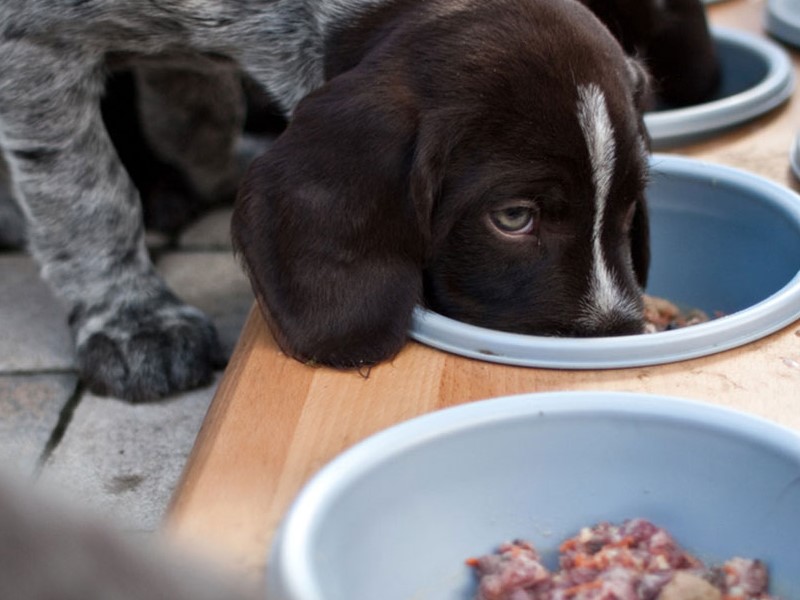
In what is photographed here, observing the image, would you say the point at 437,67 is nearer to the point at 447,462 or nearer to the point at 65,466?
the point at 447,462

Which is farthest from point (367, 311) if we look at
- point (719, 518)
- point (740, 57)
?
point (740, 57)

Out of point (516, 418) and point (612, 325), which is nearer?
point (516, 418)

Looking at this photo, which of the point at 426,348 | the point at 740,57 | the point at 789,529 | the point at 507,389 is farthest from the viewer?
the point at 740,57

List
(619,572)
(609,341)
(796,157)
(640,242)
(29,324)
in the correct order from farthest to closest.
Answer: (29,324) → (796,157) → (640,242) → (609,341) → (619,572)

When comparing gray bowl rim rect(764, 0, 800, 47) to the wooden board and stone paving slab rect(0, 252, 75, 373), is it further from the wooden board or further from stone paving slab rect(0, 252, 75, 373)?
stone paving slab rect(0, 252, 75, 373)

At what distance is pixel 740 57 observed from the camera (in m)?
3.79

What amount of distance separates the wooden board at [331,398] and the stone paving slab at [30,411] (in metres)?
0.62

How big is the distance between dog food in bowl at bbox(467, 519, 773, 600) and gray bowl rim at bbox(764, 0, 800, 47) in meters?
2.65

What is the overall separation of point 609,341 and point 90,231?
1368mm

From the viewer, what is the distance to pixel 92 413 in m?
2.82

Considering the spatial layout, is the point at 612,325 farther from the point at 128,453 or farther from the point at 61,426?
the point at 61,426

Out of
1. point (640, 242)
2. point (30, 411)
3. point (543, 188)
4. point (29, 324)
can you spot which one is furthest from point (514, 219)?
point (29, 324)

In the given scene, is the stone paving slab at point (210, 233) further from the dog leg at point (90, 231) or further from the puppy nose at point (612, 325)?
the puppy nose at point (612, 325)

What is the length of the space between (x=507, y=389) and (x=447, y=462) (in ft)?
1.10
